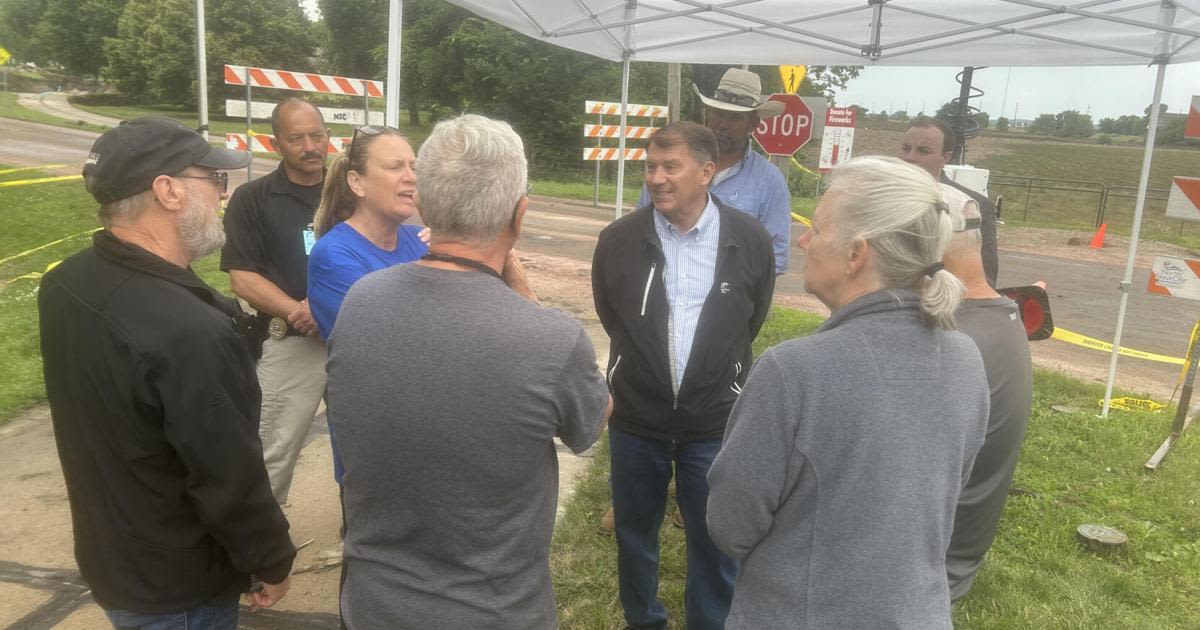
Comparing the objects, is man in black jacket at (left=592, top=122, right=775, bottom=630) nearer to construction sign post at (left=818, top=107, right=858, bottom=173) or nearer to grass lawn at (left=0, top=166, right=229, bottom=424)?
grass lawn at (left=0, top=166, right=229, bottom=424)

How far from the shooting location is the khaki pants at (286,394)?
135 inches

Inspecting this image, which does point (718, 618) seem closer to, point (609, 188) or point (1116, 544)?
point (1116, 544)

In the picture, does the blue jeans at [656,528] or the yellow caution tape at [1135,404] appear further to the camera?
the yellow caution tape at [1135,404]

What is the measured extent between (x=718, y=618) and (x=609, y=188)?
18450 mm

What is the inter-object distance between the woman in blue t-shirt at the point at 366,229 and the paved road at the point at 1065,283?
4685mm

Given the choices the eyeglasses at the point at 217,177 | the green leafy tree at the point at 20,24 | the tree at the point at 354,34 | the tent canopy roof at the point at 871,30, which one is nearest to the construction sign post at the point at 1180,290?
the tent canopy roof at the point at 871,30

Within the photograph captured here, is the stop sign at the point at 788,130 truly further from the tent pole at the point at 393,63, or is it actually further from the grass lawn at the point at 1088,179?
the tent pole at the point at 393,63

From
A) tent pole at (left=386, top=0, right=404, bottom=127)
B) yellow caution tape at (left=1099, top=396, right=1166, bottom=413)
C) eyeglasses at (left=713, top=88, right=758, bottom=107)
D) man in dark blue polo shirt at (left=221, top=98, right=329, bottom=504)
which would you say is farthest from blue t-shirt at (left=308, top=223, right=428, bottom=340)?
yellow caution tape at (left=1099, top=396, right=1166, bottom=413)

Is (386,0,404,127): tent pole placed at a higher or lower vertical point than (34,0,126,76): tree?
lower

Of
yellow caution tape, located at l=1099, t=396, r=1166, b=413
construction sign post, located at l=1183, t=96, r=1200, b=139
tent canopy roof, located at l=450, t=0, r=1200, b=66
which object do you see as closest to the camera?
tent canopy roof, located at l=450, t=0, r=1200, b=66

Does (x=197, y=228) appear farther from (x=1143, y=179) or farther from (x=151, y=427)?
(x=1143, y=179)

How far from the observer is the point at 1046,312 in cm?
324

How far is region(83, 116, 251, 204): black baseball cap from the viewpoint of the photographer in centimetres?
175

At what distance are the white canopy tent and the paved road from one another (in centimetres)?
201
